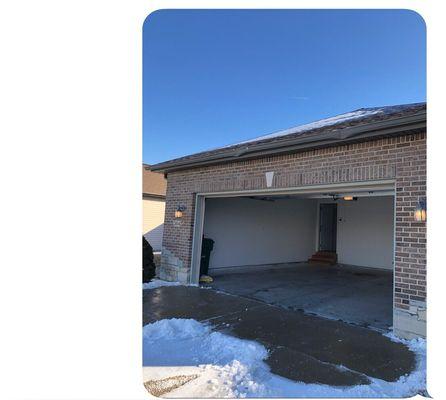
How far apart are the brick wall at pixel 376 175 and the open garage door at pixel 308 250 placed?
3.00 feet

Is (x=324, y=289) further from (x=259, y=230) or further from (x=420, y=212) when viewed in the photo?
(x=420, y=212)

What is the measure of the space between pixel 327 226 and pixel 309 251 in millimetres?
1388

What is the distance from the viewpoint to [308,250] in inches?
551

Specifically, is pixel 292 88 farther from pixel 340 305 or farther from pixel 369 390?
pixel 369 390

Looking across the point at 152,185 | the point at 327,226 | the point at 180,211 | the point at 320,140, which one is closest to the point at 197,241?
the point at 180,211

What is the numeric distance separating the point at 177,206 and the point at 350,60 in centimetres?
541

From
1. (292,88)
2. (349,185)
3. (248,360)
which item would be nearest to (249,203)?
(292,88)

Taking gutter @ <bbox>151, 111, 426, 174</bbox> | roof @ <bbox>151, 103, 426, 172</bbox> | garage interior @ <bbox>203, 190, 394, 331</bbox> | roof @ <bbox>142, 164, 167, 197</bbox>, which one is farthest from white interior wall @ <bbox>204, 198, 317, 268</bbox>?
roof @ <bbox>142, 164, 167, 197</bbox>

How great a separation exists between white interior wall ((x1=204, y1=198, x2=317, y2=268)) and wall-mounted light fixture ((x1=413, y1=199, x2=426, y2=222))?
6296 millimetres

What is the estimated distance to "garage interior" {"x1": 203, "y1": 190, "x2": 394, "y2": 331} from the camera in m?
7.24

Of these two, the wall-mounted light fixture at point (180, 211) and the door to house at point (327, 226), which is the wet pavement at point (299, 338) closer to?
the wall-mounted light fixture at point (180, 211)

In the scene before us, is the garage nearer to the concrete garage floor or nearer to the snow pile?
the concrete garage floor

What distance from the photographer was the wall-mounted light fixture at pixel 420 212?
14.9ft

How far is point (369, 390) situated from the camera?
10.6ft
